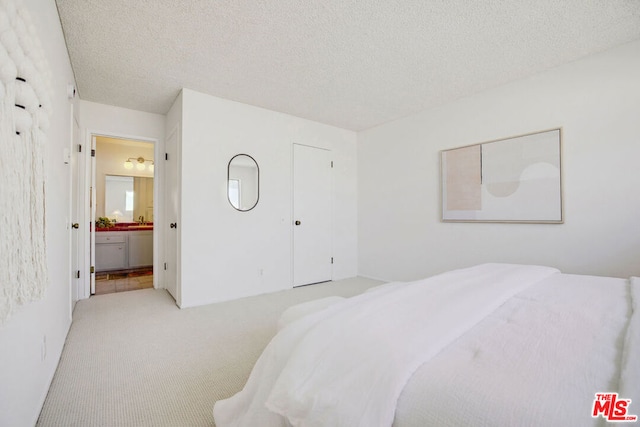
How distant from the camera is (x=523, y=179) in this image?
9.37 feet

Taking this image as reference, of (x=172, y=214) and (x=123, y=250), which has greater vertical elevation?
(x=172, y=214)

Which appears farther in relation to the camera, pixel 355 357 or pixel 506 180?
pixel 506 180

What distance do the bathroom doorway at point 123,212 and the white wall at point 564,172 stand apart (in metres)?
4.07

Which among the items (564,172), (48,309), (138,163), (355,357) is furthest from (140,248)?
(564,172)

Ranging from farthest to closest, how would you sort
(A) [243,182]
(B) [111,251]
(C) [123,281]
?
(B) [111,251] < (C) [123,281] < (A) [243,182]

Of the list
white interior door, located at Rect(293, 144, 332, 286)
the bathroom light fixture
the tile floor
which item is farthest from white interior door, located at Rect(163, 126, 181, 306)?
the bathroom light fixture

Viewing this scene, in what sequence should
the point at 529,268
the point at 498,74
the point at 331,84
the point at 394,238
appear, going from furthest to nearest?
the point at 394,238
the point at 331,84
the point at 498,74
the point at 529,268

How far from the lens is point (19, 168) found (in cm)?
86

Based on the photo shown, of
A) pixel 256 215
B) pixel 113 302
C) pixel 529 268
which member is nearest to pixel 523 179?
pixel 529 268

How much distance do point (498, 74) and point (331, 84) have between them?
1.71 m

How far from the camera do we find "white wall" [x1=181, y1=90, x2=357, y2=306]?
10.5ft

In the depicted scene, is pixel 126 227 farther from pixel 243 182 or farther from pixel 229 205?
pixel 243 182

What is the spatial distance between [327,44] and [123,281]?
4584mm

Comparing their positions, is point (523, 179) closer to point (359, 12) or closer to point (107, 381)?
point (359, 12)
